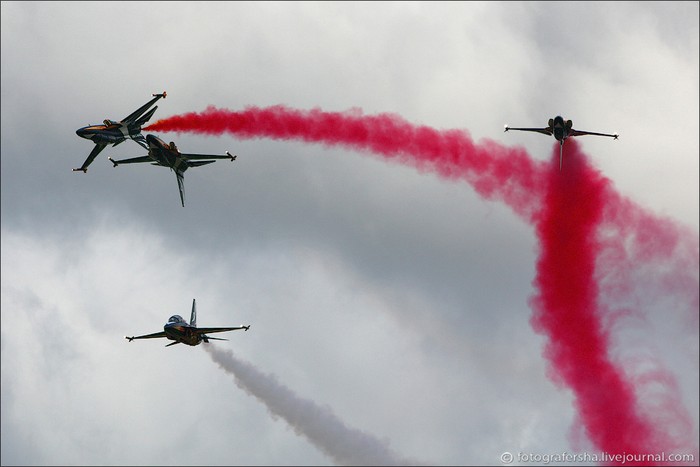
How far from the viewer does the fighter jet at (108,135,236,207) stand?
89125mm

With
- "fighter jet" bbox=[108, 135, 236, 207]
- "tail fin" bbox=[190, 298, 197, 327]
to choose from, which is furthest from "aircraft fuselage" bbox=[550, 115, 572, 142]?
"tail fin" bbox=[190, 298, 197, 327]

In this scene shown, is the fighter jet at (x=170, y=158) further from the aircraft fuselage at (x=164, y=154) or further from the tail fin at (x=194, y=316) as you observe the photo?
the tail fin at (x=194, y=316)

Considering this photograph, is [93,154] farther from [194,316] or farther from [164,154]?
[194,316]

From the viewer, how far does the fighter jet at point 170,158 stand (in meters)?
89.1

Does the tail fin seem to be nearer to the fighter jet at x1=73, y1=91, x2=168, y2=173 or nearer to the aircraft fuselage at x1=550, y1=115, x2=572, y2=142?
the fighter jet at x1=73, y1=91, x2=168, y2=173

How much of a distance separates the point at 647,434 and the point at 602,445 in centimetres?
305

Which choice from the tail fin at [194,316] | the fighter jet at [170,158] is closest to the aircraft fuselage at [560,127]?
the fighter jet at [170,158]

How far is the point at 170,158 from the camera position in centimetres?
9006


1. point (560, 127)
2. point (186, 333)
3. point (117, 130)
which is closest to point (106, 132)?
point (117, 130)

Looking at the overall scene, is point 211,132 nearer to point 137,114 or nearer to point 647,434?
point 137,114

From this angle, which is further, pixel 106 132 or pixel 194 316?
pixel 194 316

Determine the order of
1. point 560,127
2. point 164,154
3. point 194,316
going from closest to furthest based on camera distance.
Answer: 1. point 560,127
2. point 164,154
3. point 194,316

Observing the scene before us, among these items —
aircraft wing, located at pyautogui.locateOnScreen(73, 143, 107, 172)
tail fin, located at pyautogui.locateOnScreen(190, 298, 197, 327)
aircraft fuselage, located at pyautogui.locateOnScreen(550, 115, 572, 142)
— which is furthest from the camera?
tail fin, located at pyautogui.locateOnScreen(190, 298, 197, 327)

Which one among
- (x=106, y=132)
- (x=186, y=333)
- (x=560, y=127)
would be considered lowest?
(x=186, y=333)
